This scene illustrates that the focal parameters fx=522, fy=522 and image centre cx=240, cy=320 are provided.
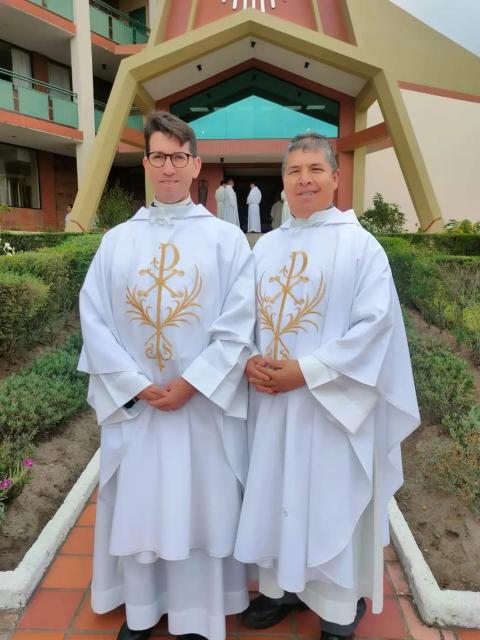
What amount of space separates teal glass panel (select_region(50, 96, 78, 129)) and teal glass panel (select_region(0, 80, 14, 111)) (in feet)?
4.49

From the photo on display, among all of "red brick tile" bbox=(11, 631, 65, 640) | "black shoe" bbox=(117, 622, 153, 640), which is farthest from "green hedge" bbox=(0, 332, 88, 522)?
"black shoe" bbox=(117, 622, 153, 640)

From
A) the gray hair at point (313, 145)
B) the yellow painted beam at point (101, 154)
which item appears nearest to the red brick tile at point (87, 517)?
the gray hair at point (313, 145)

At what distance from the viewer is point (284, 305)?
6.52ft

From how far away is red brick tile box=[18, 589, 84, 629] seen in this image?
2199 mm

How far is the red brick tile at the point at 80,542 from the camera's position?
8.76 feet

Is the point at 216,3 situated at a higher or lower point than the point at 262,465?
higher

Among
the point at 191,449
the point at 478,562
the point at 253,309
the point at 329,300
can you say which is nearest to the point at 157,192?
the point at 253,309

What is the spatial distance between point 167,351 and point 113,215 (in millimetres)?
13160

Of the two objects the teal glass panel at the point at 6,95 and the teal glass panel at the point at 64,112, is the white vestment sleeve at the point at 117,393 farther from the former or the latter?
the teal glass panel at the point at 64,112

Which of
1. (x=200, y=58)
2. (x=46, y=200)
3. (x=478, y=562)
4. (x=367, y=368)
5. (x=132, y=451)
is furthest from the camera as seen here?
(x=46, y=200)

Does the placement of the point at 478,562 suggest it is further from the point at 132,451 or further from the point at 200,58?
the point at 200,58

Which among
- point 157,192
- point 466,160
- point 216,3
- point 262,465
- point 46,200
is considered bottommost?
point 262,465

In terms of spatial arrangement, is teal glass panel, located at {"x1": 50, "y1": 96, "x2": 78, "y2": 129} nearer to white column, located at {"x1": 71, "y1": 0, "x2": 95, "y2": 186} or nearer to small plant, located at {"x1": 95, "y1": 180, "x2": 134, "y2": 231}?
white column, located at {"x1": 71, "y1": 0, "x2": 95, "y2": 186}

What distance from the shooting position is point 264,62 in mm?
15711
